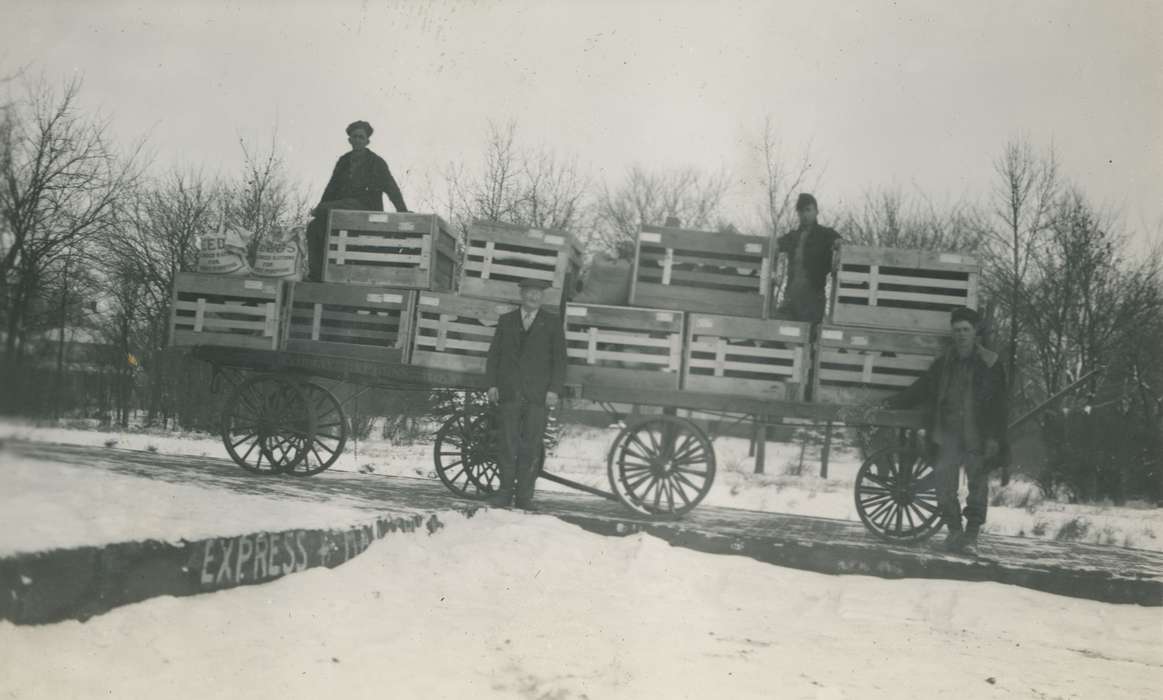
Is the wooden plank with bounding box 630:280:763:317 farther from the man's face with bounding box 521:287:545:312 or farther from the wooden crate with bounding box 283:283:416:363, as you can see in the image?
the wooden crate with bounding box 283:283:416:363

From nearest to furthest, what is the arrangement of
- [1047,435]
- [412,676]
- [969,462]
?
1. [412,676]
2. [969,462]
3. [1047,435]

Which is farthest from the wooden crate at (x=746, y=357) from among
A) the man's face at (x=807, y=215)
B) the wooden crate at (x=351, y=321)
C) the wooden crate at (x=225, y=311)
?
the wooden crate at (x=225, y=311)

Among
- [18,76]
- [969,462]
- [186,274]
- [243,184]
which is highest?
[243,184]

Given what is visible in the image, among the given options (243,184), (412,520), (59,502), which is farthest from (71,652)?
(243,184)

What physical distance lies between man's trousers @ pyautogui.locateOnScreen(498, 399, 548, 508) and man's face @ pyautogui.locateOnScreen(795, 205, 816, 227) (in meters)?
2.90

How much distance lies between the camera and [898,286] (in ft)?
25.1

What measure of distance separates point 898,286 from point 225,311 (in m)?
6.00

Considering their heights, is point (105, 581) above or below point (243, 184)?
below

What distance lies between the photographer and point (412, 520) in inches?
247

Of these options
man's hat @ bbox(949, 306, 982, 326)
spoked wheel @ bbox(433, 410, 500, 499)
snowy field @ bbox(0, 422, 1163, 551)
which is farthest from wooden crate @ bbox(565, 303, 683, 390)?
snowy field @ bbox(0, 422, 1163, 551)

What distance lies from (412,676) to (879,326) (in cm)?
504

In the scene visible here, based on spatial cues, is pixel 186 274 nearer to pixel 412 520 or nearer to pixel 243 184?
pixel 412 520

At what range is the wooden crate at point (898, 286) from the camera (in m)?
7.56

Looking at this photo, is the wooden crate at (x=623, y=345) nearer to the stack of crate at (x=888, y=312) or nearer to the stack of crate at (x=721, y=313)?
the stack of crate at (x=721, y=313)
